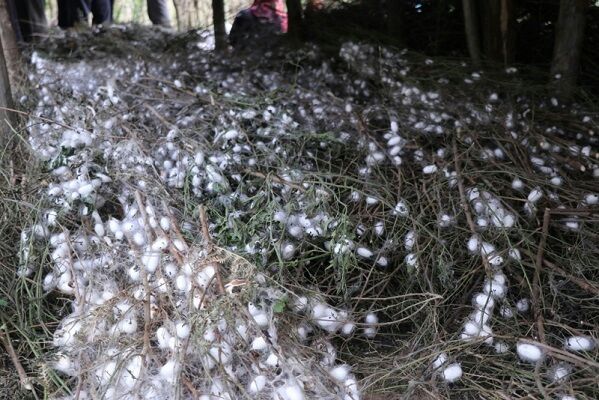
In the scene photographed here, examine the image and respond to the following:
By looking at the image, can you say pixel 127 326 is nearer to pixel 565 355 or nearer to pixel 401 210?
pixel 401 210

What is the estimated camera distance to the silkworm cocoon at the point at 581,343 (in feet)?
5.33

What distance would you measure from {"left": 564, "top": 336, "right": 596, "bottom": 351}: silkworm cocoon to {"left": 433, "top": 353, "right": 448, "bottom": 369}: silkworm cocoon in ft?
1.09

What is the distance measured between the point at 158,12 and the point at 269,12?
5.05 feet

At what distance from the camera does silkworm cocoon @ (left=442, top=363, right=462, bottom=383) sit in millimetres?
1589

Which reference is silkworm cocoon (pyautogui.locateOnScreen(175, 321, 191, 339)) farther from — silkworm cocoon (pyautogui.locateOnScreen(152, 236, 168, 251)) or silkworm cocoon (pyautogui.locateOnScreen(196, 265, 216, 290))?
silkworm cocoon (pyautogui.locateOnScreen(152, 236, 168, 251))

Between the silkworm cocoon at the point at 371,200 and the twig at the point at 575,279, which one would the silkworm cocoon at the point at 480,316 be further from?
the silkworm cocoon at the point at 371,200

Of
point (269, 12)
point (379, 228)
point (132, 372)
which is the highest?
point (269, 12)

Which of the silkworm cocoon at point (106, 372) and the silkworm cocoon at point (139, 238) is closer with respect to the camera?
the silkworm cocoon at point (106, 372)

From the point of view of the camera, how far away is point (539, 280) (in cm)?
186

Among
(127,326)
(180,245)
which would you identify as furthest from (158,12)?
(127,326)

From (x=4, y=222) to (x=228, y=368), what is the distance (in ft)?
3.61

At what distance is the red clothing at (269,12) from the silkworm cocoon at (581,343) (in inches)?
129

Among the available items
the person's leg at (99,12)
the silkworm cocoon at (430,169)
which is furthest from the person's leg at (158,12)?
the silkworm cocoon at (430,169)

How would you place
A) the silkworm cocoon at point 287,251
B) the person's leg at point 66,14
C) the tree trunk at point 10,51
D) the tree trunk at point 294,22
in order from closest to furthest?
the silkworm cocoon at point 287,251 → the tree trunk at point 10,51 → the tree trunk at point 294,22 → the person's leg at point 66,14
